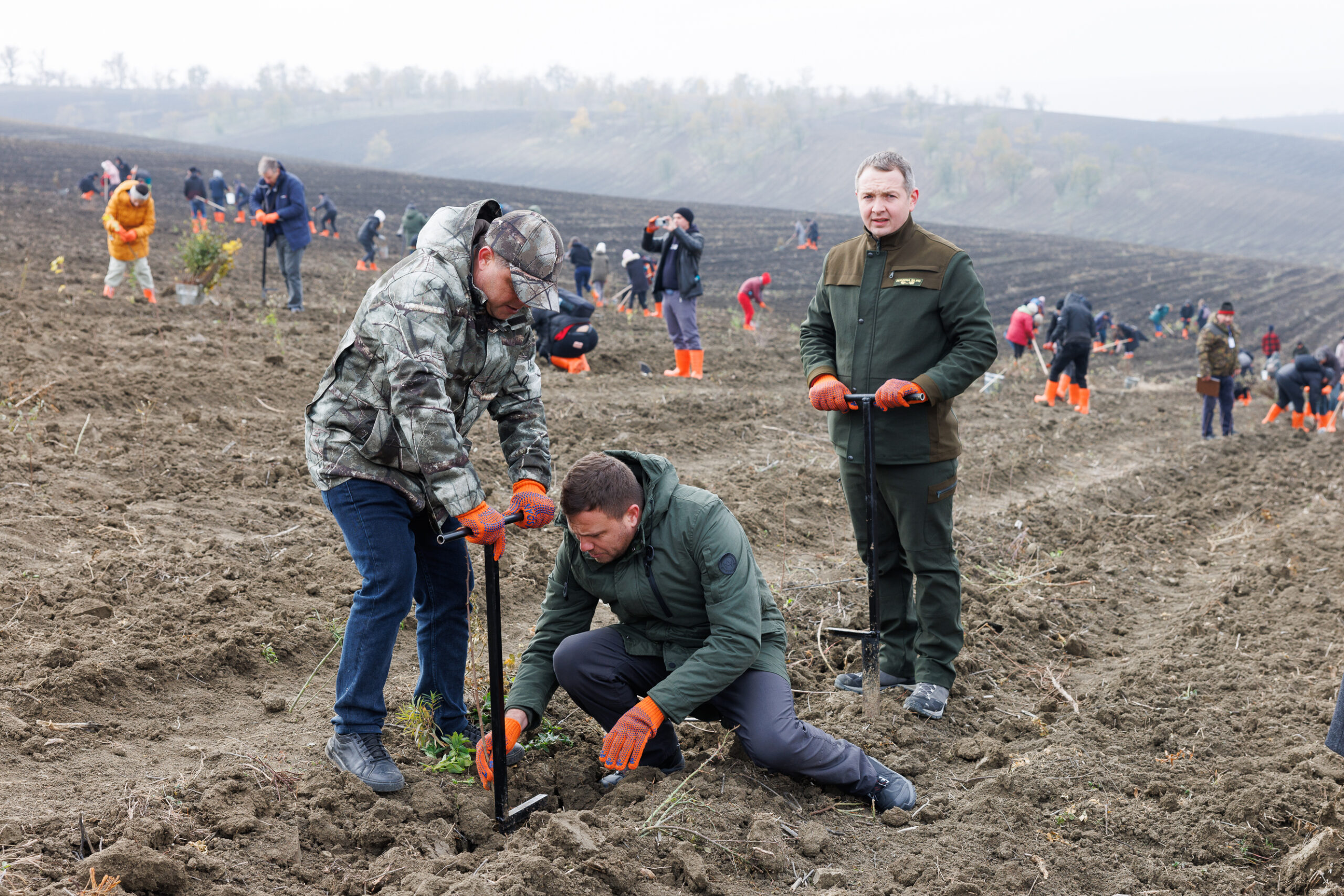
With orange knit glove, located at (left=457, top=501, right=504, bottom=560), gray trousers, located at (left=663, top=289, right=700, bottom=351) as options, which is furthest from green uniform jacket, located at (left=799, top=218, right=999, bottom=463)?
gray trousers, located at (left=663, top=289, right=700, bottom=351)

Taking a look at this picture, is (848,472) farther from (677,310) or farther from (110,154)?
(110,154)

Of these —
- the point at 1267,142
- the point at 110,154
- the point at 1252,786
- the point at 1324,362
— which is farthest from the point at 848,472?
the point at 1267,142

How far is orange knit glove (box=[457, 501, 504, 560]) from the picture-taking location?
106 inches

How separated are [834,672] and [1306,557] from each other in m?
4.10

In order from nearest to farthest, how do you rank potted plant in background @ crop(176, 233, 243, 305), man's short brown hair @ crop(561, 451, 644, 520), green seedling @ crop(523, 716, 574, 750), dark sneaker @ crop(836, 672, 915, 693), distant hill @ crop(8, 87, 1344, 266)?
man's short brown hair @ crop(561, 451, 644, 520) < green seedling @ crop(523, 716, 574, 750) < dark sneaker @ crop(836, 672, 915, 693) < potted plant in background @ crop(176, 233, 243, 305) < distant hill @ crop(8, 87, 1344, 266)

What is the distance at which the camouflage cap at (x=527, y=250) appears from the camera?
267cm

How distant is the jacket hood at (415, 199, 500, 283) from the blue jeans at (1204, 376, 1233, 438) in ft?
36.8

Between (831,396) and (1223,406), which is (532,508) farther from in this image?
(1223,406)

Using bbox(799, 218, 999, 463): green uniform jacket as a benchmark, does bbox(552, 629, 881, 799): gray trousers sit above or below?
below

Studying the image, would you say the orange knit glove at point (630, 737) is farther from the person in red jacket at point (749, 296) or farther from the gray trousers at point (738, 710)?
the person in red jacket at point (749, 296)

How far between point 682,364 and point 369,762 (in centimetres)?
868

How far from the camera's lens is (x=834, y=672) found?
4.34 m

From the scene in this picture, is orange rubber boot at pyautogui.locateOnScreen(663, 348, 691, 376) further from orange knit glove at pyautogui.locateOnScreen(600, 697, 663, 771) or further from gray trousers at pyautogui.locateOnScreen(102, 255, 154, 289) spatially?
orange knit glove at pyautogui.locateOnScreen(600, 697, 663, 771)

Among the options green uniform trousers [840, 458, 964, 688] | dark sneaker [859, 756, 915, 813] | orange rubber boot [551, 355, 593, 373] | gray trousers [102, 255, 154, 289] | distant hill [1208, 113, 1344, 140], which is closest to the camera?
dark sneaker [859, 756, 915, 813]
